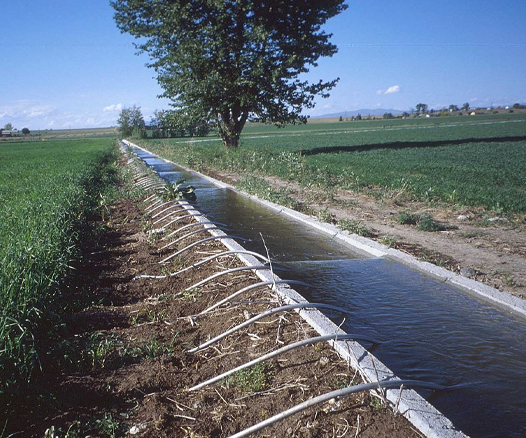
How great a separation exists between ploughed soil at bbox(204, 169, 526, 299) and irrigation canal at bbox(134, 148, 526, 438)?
54cm

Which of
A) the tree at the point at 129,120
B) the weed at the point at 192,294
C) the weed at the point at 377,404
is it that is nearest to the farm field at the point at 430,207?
the weed at the point at 377,404

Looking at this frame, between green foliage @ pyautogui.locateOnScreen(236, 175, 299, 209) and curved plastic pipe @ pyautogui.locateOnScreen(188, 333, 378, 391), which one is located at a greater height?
curved plastic pipe @ pyautogui.locateOnScreen(188, 333, 378, 391)

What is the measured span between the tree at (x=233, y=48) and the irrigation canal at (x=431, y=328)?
15.4 metres

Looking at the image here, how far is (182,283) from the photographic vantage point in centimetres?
459

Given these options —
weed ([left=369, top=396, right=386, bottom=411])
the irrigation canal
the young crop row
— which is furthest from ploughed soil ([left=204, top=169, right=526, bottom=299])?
the young crop row

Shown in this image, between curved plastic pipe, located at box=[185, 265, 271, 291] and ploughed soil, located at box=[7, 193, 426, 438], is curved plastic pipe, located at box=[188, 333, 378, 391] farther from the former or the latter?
curved plastic pipe, located at box=[185, 265, 271, 291]

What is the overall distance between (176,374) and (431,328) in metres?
2.29

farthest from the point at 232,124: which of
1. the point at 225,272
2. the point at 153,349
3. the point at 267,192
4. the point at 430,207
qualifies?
the point at 153,349

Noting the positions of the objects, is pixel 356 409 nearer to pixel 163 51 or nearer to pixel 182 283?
pixel 182 283

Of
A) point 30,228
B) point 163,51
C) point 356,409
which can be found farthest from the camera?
point 163,51

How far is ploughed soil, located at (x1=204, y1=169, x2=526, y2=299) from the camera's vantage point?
492 centimetres

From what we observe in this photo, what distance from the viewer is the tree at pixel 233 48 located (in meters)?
19.4

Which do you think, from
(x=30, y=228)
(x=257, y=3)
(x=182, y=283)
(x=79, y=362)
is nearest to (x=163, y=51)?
(x=257, y=3)

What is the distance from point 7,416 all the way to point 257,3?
20887mm
